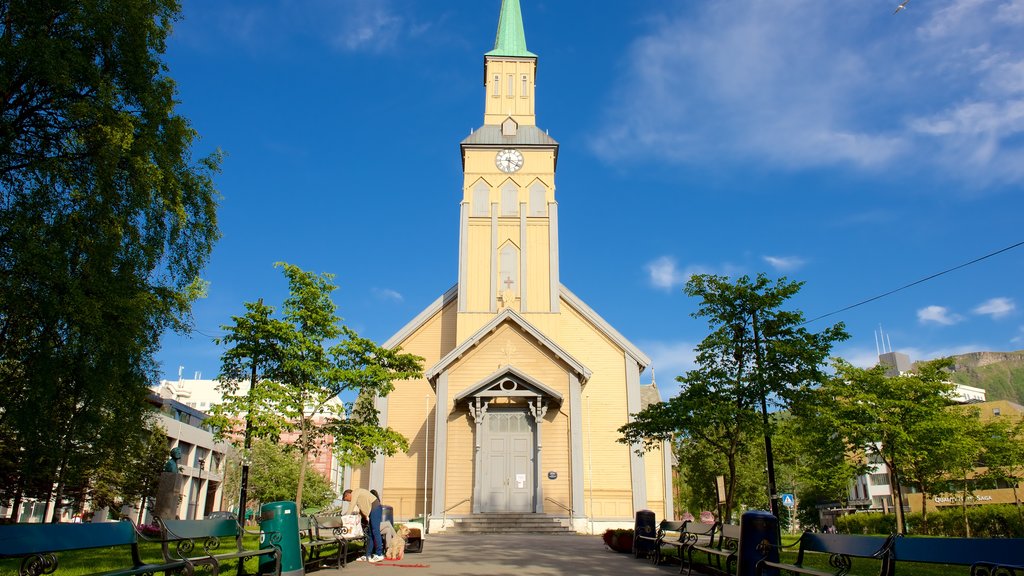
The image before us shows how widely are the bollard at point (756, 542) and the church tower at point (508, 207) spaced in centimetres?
2268

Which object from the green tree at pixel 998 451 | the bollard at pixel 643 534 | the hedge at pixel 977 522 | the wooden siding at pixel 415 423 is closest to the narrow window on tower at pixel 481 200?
the wooden siding at pixel 415 423

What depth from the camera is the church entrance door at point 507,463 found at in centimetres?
2625

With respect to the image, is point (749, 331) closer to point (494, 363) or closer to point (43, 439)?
point (494, 363)

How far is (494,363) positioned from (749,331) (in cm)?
1266

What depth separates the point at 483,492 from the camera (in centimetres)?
2612

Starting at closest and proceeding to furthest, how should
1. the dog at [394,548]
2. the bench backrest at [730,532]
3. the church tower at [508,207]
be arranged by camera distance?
the bench backrest at [730,532] → the dog at [394,548] → the church tower at [508,207]

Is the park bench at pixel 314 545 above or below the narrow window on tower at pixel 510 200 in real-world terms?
below

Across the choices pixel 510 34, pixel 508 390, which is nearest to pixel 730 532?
pixel 508 390

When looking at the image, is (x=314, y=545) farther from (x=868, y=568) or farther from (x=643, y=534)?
(x=868, y=568)

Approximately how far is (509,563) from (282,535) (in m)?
4.70

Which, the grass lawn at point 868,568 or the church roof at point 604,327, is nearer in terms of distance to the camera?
the grass lawn at point 868,568

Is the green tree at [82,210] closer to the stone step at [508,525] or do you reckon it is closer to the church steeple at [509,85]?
the stone step at [508,525]

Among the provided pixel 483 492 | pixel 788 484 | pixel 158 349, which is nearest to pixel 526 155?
pixel 483 492

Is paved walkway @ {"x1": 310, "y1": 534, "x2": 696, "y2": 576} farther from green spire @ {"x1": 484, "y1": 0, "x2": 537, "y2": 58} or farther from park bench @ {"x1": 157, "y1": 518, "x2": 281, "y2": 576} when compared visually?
green spire @ {"x1": 484, "y1": 0, "x2": 537, "y2": 58}
